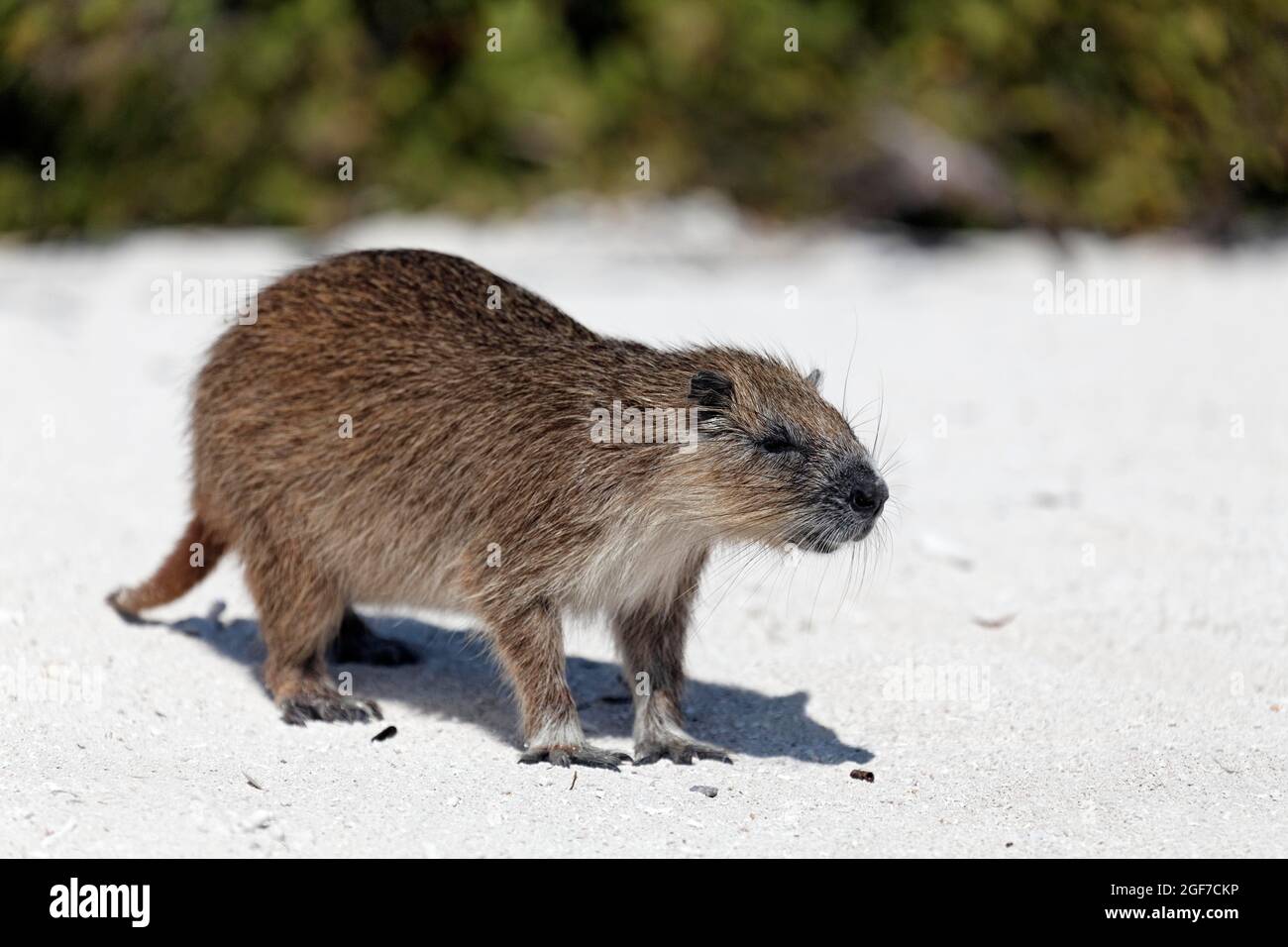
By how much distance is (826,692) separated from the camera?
5.35m

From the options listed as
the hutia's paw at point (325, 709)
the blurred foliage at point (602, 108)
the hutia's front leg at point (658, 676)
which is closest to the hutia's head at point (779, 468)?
the hutia's front leg at point (658, 676)

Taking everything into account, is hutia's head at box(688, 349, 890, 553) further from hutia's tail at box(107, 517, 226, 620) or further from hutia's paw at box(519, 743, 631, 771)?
hutia's tail at box(107, 517, 226, 620)

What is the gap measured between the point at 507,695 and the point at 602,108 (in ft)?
25.5

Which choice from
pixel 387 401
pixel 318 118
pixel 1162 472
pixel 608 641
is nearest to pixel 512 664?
pixel 387 401

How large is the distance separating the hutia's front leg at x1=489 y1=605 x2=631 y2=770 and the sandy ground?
123mm

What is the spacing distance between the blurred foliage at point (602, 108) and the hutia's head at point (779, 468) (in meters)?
7.65

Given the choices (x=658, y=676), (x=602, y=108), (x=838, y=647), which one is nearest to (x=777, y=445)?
(x=658, y=676)

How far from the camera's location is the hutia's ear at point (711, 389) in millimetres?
4680

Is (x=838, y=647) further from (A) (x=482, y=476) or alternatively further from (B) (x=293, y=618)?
(B) (x=293, y=618)

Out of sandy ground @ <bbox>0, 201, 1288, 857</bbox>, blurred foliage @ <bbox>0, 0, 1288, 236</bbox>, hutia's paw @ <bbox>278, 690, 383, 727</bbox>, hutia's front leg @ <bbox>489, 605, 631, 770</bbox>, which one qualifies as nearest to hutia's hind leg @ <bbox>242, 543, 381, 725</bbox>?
hutia's paw @ <bbox>278, 690, 383, 727</bbox>

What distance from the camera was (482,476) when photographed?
16.1ft

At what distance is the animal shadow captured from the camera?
4988 mm

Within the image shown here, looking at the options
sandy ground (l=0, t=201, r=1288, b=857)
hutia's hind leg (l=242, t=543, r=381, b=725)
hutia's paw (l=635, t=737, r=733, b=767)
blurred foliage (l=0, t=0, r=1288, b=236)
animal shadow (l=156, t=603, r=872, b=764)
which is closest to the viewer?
sandy ground (l=0, t=201, r=1288, b=857)

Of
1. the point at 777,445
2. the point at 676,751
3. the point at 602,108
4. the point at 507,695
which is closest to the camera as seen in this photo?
the point at 777,445
